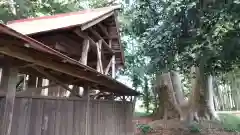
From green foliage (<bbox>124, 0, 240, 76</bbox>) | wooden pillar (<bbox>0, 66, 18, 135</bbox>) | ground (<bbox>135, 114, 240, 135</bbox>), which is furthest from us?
ground (<bbox>135, 114, 240, 135</bbox>)

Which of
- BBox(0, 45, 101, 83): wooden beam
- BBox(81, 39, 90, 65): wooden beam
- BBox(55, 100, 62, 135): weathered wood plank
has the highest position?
BBox(81, 39, 90, 65): wooden beam

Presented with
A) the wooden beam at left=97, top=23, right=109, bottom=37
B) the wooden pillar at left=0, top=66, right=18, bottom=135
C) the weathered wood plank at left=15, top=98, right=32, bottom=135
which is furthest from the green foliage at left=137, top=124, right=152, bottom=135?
the wooden pillar at left=0, top=66, right=18, bottom=135

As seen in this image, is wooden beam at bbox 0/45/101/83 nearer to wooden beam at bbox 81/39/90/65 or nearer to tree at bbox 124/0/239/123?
wooden beam at bbox 81/39/90/65

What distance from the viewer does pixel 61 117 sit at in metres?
4.61

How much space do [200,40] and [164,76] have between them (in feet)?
22.1

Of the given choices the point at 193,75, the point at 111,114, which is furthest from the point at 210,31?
the point at 193,75

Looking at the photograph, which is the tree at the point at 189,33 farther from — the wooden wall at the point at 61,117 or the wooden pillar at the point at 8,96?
the wooden pillar at the point at 8,96

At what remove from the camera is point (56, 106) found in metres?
4.45

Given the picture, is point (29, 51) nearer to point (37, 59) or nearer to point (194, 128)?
point (37, 59)

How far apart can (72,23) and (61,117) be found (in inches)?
94.7

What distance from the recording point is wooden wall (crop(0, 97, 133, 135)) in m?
3.64

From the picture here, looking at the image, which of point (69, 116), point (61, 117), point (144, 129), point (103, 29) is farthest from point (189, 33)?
point (144, 129)

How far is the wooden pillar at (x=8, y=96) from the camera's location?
3119mm

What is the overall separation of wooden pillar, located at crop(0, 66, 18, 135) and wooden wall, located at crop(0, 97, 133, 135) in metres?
0.08
